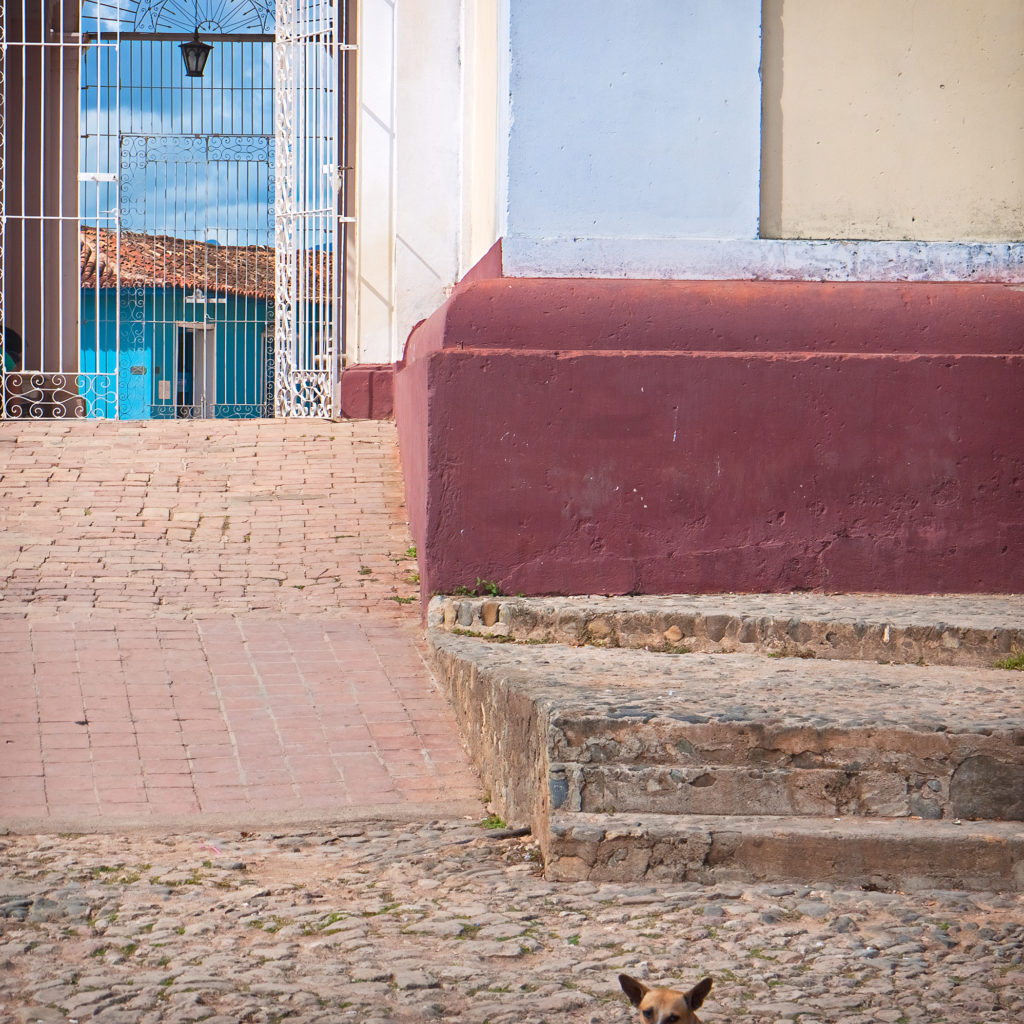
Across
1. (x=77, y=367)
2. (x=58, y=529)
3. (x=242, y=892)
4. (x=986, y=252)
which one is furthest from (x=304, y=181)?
(x=242, y=892)

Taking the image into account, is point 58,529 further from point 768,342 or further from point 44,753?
point 768,342

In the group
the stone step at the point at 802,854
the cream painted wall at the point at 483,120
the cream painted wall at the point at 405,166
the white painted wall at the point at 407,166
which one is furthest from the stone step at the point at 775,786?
the cream painted wall at the point at 405,166

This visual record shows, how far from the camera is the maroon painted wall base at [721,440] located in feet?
18.3

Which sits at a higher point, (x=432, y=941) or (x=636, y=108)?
(x=636, y=108)

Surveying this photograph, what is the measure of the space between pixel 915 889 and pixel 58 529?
197 inches

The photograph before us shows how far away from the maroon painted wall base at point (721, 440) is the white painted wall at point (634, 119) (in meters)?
0.37

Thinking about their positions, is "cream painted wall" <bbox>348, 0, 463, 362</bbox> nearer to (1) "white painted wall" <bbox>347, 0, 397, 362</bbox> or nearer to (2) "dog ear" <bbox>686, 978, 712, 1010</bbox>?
(1) "white painted wall" <bbox>347, 0, 397, 362</bbox>

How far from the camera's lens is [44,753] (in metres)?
4.55

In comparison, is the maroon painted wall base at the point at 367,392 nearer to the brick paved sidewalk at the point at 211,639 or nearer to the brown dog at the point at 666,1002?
the brick paved sidewalk at the point at 211,639

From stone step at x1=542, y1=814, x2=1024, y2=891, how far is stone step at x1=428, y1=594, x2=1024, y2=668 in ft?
4.19

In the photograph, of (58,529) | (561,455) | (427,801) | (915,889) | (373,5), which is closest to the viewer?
(915,889)

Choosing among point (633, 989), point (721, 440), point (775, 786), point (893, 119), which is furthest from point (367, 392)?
point (633, 989)

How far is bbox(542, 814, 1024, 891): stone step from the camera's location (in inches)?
138

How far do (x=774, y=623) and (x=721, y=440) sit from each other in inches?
38.7
